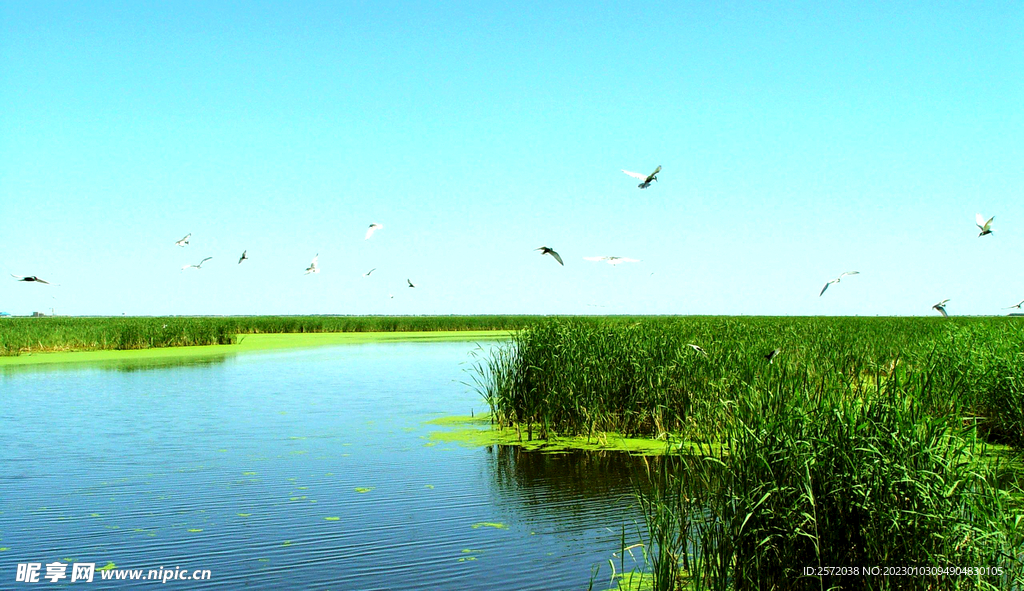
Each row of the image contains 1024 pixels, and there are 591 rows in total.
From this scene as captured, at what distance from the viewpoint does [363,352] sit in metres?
38.3

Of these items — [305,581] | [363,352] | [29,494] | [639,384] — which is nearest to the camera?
[305,581]

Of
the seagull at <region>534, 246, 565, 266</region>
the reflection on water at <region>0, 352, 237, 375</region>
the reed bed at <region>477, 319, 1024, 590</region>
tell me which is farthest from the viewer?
the reflection on water at <region>0, 352, 237, 375</region>

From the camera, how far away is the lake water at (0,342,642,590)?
20.7ft

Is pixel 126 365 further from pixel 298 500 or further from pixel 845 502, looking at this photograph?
pixel 845 502

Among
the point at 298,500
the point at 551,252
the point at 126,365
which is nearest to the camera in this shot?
the point at 298,500

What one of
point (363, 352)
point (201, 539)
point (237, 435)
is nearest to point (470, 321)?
point (363, 352)

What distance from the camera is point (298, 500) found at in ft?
27.7

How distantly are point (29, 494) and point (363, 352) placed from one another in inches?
1169

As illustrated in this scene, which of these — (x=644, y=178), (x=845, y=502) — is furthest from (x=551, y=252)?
(x=845, y=502)

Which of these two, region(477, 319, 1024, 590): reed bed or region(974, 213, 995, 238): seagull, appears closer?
region(477, 319, 1024, 590): reed bed

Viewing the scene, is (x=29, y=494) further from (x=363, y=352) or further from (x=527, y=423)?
(x=363, y=352)

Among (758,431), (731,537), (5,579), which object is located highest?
(758,431)

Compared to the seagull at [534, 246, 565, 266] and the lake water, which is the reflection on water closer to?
the lake water

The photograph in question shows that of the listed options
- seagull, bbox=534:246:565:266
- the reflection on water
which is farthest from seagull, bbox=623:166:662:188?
the reflection on water
